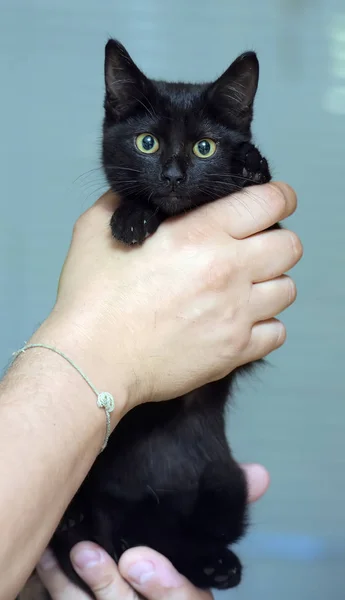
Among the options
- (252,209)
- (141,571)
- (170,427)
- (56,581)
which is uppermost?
(252,209)

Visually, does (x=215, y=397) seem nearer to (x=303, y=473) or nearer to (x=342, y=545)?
(x=303, y=473)

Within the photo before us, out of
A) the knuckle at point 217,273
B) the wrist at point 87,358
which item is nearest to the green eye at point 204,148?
the knuckle at point 217,273

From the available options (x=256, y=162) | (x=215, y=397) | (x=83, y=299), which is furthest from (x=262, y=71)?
(x=83, y=299)

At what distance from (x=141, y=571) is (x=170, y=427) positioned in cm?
25

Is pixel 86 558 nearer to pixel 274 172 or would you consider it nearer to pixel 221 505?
pixel 221 505

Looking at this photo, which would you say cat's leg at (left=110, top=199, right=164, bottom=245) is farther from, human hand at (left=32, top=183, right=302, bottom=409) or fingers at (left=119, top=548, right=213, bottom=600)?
fingers at (left=119, top=548, right=213, bottom=600)

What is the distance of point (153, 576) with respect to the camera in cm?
97

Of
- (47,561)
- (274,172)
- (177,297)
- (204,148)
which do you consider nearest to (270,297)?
(177,297)

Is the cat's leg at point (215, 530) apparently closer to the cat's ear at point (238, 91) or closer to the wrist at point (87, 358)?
the wrist at point (87, 358)

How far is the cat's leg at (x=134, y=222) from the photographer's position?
93cm

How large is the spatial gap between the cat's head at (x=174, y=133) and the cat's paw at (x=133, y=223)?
4 cm

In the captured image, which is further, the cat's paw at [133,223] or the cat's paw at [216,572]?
the cat's paw at [216,572]

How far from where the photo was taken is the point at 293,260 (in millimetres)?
1010

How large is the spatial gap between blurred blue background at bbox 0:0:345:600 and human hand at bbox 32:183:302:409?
68 centimetres
